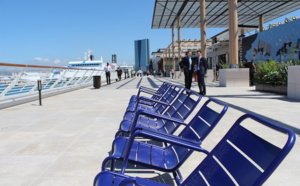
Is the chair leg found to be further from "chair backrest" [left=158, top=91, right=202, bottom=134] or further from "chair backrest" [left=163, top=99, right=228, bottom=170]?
"chair backrest" [left=158, top=91, right=202, bottom=134]

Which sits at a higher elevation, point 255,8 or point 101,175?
point 255,8

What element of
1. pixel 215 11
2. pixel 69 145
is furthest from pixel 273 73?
pixel 215 11

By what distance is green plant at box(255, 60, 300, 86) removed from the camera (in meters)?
10.5

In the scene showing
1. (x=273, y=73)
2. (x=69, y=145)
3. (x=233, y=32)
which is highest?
(x=233, y=32)

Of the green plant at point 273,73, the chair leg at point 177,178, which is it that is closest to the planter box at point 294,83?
the green plant at point 273,73

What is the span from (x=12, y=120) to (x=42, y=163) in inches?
144

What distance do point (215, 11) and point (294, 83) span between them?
2237cm

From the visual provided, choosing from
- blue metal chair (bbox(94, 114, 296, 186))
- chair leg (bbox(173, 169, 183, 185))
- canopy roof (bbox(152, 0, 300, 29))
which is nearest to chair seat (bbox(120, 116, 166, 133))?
chair leg (bbox(173, 169, 183, 185))

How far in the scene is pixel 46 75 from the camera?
41.4 feet

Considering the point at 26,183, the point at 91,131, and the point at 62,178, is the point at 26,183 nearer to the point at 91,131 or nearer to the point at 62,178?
the point at 62,178

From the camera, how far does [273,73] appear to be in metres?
11.0

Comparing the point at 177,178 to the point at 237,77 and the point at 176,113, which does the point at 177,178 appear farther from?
the point at 237,77

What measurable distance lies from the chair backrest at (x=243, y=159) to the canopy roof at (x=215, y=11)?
23.6 metres

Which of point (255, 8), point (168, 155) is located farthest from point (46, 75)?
point (255, 8)
